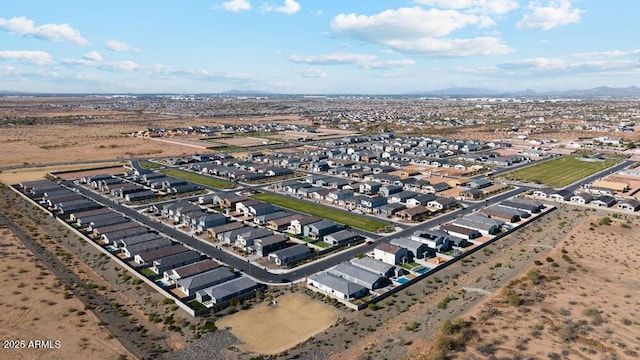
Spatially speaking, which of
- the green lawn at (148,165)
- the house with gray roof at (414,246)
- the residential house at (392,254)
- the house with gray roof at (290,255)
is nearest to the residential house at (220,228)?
the house with gray roof at (290,255)

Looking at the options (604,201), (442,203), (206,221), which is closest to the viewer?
(206,221)

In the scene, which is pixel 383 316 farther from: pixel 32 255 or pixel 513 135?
pixel 513 135

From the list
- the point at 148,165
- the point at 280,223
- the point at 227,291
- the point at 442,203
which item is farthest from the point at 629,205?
the point at 148,165

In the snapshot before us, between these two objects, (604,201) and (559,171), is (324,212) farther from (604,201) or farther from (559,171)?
(559,171)

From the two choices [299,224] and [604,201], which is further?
[604,201]

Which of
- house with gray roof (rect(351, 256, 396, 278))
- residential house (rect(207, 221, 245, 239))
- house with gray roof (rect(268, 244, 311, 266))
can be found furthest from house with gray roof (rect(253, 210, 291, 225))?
house with gray roof (rect(351, 256, 396, 278))

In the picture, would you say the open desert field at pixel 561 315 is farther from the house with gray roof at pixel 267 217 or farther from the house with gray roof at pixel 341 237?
the house with gray roof at pixel 267 217
